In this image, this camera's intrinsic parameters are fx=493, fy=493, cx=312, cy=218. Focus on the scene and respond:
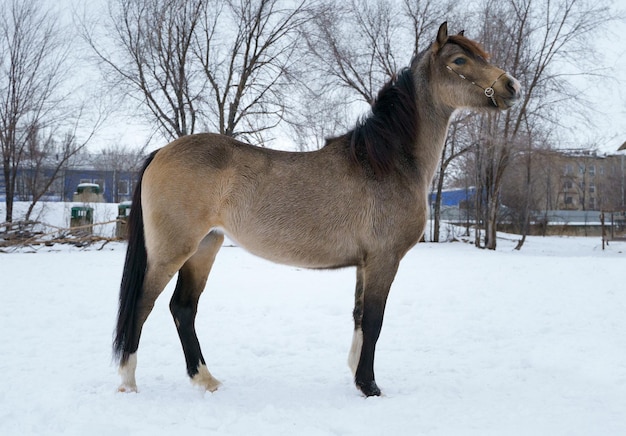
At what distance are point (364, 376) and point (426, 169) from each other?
1653mm

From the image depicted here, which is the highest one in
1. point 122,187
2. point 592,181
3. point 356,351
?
point 592,181

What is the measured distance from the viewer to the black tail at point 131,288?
11.6 feet

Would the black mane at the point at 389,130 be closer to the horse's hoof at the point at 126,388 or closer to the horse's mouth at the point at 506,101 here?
the horse's mouth at the point at 506,101

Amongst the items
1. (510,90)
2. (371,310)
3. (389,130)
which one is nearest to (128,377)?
(371,310)

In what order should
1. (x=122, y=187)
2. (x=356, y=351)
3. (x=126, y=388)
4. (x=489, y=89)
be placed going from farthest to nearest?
(x=122, y=187) → (x=356, y=351) → (x=489, y=89) → (x=126, y=388)

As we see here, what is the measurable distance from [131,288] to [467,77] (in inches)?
117

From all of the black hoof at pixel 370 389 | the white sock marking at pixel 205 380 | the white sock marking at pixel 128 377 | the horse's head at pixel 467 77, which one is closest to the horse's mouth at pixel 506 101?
the horse's head at pixel 467 77

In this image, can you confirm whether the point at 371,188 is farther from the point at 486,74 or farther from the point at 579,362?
the point at 579,362

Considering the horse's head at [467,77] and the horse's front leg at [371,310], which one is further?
the horse's head at [467,77]

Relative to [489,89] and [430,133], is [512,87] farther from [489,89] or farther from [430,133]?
[430,133]

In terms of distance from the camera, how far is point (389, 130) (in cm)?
388

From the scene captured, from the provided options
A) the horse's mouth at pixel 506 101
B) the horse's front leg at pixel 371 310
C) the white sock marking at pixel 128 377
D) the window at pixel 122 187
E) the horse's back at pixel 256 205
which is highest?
the window at pixel 122 187

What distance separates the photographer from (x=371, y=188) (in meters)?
3.68

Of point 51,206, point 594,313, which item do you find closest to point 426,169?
point 594,313
